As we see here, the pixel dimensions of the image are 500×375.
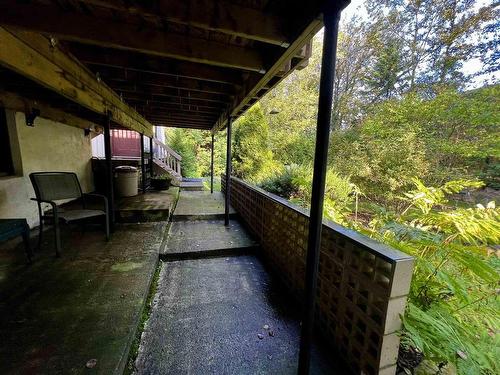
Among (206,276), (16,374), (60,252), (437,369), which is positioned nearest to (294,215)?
(206,276)

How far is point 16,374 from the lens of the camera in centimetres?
120

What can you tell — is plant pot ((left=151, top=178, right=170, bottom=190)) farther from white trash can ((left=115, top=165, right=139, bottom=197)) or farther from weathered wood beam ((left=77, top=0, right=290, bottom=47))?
weathered wood beam ((left=77, top=0, right=290, bottom=47))

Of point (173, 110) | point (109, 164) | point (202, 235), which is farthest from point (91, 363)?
point (173, 110)

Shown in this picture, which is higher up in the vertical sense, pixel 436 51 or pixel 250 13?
pixel 436 51

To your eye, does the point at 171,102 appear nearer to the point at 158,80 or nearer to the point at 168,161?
the point at 158,80

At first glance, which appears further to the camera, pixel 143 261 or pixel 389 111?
pixel 389 111

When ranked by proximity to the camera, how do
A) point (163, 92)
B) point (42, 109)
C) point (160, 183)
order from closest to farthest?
point (163, 92) → point (42, 109) → point (160, 183)

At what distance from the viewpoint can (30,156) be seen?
3.48m

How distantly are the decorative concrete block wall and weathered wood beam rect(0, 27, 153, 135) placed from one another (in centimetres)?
240

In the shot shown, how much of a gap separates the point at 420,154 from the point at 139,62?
8.33 metres

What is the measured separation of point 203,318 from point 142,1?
7.41 ft

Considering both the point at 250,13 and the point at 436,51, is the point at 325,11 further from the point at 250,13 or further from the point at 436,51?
the point at 436,51

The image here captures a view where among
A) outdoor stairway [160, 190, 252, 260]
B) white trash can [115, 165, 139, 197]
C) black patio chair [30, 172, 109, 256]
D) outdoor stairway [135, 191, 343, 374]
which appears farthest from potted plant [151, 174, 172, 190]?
outdoor stairway [135, 191, 343, 374]

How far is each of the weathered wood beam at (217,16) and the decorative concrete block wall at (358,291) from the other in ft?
4.62
